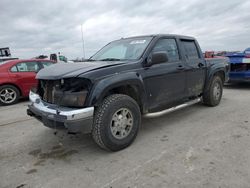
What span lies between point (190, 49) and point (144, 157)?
2873 millimetres

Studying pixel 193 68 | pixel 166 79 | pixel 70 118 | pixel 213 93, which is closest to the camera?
pixel 70 118

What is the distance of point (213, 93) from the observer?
18.7 ft

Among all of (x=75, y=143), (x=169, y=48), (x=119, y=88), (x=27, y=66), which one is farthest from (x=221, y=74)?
(x=27, y=66)

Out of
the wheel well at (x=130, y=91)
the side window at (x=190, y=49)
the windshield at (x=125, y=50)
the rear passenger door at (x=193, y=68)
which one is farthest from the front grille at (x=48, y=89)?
the side window at (x=190, y=49)

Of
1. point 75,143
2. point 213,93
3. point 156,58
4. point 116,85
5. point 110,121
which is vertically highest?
point 156,58

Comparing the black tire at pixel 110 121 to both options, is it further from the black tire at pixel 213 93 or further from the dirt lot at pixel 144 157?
the black tire at pixel 213 93

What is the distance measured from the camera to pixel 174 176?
2684 millimetres

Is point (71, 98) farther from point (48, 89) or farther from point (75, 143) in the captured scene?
point (75, 143)

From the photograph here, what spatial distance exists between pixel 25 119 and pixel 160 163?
3.72 metres

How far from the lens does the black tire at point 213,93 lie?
559 centimetres

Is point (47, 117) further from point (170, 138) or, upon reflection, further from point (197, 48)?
point (197, 48)

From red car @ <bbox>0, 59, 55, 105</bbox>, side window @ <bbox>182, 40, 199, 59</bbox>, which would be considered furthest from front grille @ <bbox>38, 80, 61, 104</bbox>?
red car @ <bbox>0, 59, 55, 105</bbox>

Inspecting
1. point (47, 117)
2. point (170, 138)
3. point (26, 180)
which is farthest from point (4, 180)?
point (170, 138)

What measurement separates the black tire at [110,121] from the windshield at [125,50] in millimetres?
881
